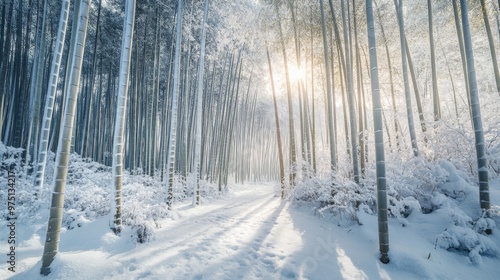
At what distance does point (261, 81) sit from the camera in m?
9.20

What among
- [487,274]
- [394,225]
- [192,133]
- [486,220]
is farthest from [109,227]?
[192,133]

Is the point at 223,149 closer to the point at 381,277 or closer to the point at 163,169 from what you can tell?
the point at 163,169

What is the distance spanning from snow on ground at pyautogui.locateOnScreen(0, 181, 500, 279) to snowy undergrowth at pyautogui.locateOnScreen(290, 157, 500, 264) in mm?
74

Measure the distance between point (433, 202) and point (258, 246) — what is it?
236 centimetres

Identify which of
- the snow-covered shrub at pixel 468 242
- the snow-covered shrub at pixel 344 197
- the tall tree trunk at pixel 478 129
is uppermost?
the tall tree trunk at pixel 478 129

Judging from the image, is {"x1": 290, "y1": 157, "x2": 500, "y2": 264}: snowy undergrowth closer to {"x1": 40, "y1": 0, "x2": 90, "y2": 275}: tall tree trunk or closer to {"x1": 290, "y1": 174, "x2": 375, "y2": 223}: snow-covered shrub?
{"x1": 290, "y1": 174, "x2": 375, "y2": 223}: snow-covered shrub

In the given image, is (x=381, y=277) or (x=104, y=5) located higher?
(x=104, y=5)

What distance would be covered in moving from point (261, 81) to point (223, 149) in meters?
3.28

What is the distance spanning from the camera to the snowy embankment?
1.99 meters

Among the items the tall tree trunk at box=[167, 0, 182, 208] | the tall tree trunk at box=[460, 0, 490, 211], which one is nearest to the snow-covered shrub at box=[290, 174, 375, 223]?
the tall tree trunk at box=[460, 0, 490, 211]

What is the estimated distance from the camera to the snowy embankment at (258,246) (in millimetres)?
1988

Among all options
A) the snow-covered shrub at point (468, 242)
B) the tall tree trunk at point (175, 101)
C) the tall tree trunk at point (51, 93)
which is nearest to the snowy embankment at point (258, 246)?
the snow-covered shrub at point (468, 242)

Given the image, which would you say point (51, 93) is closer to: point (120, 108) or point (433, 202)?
point (120, 108)

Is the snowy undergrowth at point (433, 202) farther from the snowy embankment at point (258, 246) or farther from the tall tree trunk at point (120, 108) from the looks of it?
the tall tree trunk at point (120, 108)
